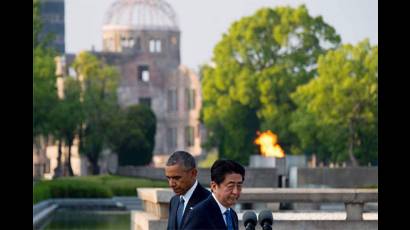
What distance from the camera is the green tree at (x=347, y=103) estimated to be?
7981 centimetres

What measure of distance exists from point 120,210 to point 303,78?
2674 centimetres

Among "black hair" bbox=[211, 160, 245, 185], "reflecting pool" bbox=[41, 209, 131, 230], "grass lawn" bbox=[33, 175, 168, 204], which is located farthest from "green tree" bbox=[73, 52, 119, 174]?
"black hair" bbox=[211, 160, 245, 185]

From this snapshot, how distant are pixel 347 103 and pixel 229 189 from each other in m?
70.2

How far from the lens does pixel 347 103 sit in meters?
80.3

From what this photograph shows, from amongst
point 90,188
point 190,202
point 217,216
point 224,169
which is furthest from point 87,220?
point 217,216

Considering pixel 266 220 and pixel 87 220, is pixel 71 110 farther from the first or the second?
pixel 266 220

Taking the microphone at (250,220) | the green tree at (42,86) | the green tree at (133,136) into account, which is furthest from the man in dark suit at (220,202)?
the green tree at (133,136)

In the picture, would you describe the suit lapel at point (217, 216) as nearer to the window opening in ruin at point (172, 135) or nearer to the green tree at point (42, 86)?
the green tree at point (42, 86)

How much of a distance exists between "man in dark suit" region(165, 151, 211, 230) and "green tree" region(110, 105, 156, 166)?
291 ft

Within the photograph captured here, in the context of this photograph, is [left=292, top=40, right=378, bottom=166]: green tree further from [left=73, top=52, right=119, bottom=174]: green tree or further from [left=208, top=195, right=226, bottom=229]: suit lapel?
[left=208, top=195, right=226, bottom=229]: suit lapel

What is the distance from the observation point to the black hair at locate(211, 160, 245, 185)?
10516 mm

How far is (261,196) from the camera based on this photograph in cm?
2202
